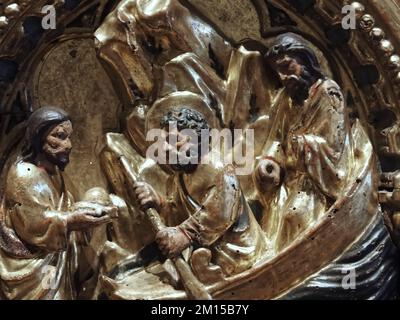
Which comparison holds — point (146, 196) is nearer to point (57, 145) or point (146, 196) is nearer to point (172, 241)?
point (172, 241)

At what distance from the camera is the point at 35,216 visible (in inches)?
107

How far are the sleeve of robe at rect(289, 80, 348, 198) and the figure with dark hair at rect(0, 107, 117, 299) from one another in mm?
462

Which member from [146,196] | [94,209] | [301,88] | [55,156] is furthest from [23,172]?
[301,88]

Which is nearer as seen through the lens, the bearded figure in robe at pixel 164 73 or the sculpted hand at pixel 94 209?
the sculpted hand at pixel 94 209

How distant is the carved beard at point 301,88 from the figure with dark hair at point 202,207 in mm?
218

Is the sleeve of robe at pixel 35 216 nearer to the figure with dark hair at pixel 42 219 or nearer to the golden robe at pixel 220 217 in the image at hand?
the figure with dark hair at pixel 42 219

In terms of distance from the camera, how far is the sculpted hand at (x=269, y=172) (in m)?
2.82

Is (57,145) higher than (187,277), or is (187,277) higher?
(57,145)

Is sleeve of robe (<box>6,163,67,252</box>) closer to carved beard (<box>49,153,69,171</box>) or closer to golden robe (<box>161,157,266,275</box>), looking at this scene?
carved beard (<box>49,153,69,171</box>)

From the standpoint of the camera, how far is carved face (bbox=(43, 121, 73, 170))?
2781 millimetres

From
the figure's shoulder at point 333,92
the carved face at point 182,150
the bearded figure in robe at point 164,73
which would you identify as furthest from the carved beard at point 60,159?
the figure's shoulder at point 333,92

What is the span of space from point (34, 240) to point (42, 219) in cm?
5

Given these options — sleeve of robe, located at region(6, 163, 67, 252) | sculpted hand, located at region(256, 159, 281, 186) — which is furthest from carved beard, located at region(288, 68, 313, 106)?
sleeve of robe, located at region(6, 163, 67, 252)

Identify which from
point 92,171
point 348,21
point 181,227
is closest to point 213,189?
point 181,227
